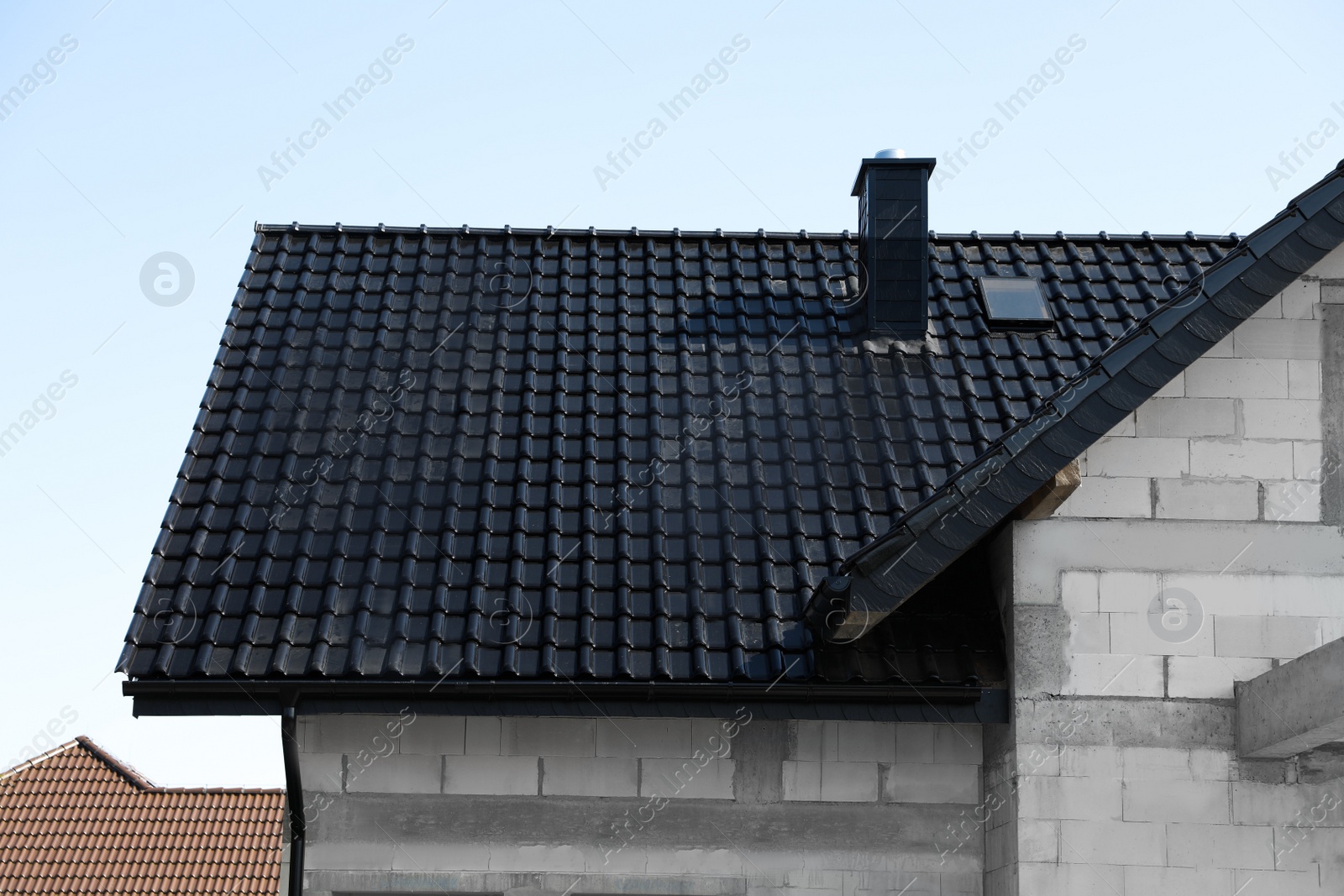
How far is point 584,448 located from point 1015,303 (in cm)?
379

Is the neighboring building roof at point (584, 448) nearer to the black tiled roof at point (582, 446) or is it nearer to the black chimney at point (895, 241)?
the black tiled roof at point (582, 446)

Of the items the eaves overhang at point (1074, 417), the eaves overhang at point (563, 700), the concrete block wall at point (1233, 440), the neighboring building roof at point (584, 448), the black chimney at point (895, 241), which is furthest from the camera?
the black chimney at point (895, 241)

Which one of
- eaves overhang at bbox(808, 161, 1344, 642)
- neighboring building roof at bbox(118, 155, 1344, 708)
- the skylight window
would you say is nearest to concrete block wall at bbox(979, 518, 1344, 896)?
neighboring building roof at bbox(118, 155, 1344, 708)

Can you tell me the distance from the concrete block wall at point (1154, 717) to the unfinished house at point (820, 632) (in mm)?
18

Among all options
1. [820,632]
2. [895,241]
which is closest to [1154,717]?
[820,632]

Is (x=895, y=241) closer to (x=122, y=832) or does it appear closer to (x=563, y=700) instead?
(x=563, y=700)

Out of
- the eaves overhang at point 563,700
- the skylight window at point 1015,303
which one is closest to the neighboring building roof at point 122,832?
the eaves overhang at point 563,700

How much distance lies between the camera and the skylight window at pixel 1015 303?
10.0m

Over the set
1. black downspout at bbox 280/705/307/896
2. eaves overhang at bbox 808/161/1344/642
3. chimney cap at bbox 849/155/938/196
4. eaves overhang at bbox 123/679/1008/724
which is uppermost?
chimney cap at bbox 849/155/938/196

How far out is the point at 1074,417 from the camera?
695cm

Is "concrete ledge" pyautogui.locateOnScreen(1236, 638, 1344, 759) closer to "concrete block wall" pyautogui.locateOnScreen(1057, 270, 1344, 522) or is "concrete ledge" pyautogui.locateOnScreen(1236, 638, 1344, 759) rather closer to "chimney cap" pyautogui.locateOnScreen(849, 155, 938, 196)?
"concrete block wall" pyautogui.locateOnScreen(1057, 270, 1344, 522)

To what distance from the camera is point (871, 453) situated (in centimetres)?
873

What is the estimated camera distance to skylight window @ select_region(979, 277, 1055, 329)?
1002 cm

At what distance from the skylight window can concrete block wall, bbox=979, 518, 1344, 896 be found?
2941 mm
